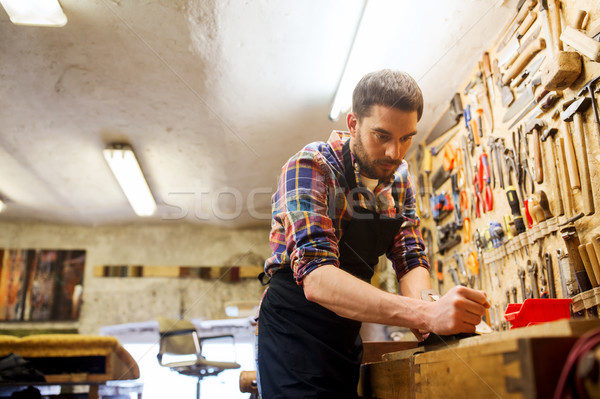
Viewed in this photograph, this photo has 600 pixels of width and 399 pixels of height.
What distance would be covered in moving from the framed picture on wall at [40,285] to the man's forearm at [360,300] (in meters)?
6.82

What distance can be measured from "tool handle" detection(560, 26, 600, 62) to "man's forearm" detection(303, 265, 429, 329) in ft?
4.45

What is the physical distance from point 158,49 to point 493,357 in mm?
3245

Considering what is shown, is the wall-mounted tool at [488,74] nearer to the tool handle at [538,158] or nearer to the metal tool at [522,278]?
the tool handle at [538,158]

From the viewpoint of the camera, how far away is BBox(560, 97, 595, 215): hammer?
1984mm

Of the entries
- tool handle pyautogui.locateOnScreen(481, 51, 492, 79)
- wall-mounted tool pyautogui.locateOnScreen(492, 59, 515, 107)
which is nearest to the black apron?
wall-mounted tool pyautogui.locateOnScreen(492, 59, 515, 107)

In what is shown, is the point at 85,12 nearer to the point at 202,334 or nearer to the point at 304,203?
the point at 304,203

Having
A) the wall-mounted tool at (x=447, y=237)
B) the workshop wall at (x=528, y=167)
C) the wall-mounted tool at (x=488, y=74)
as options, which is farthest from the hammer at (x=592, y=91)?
the wall-mounted tool at (x=447, y=237)

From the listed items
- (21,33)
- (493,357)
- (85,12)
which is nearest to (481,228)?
(493,357)

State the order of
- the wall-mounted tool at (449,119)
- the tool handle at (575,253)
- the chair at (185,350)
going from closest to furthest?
the tool handle at (575,253) < the wall-mounted tool at (449,119) < the chair at (185,350)

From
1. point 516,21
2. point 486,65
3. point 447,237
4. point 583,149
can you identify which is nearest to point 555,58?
point 583,149

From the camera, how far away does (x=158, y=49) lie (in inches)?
137

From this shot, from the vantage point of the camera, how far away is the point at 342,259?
65.3 inches

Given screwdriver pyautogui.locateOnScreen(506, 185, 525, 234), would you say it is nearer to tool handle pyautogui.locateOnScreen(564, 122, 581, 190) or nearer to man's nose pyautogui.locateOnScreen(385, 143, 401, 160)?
tool handle pyautogui.locateOnScreen(564, 122, 581, 190)

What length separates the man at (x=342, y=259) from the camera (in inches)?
52.0
